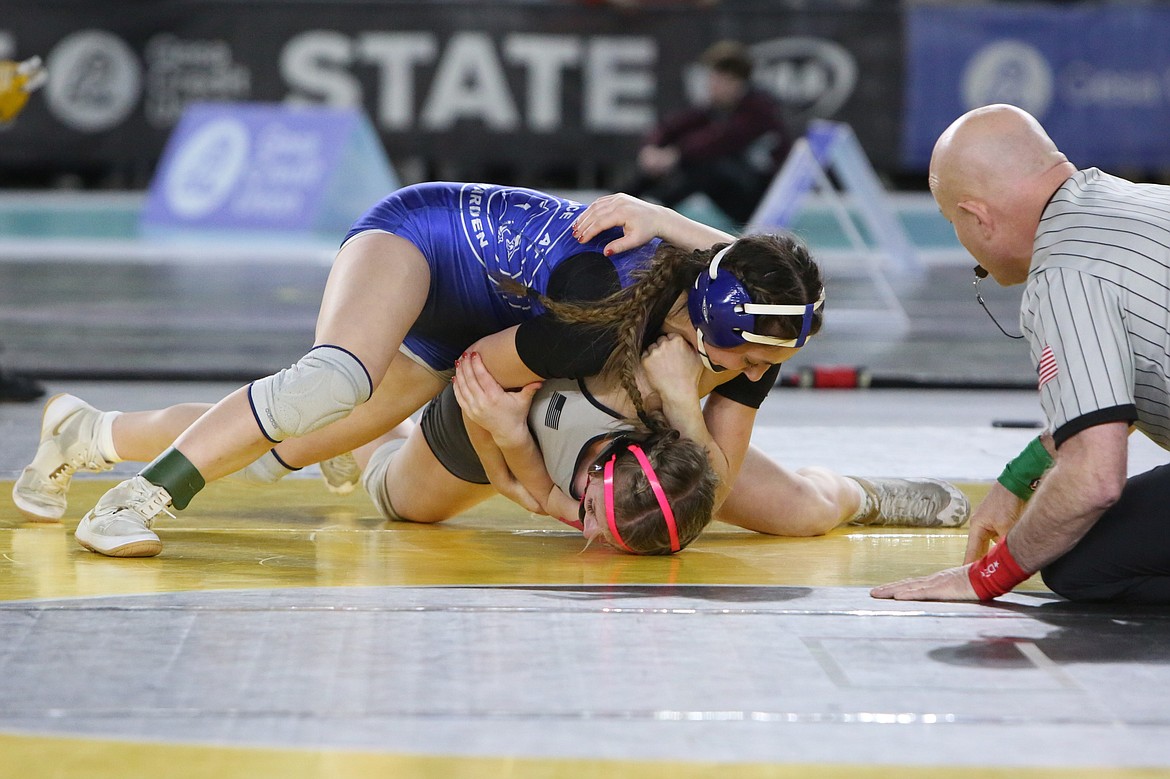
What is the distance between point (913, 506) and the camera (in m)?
4.53

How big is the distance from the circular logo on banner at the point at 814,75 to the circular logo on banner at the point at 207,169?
5.26 metres

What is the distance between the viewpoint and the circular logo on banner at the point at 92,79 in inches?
626

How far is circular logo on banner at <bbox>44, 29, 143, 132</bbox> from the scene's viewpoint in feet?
52.1

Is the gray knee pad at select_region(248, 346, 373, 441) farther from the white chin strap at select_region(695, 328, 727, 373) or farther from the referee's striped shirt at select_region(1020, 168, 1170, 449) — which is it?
the referee's striped shirt at select_region(1020, 168, 1170, 449)

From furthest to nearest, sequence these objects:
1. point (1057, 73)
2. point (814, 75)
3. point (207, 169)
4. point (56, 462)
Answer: point (814, 75) < point (1057, 73) < point (207, 169) < point (56, 462)

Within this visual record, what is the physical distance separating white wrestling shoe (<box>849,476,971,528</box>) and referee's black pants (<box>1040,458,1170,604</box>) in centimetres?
103

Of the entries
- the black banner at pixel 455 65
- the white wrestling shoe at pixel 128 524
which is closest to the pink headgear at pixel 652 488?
the white wrestling shoe at pixel 128 524

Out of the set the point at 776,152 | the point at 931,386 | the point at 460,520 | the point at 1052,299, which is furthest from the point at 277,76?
the point at 1052,299

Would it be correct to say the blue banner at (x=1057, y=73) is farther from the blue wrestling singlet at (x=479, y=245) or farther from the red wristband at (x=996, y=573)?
the red wristband at (x=996, y=573)

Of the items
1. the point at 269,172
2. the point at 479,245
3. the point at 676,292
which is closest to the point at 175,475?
the point at 479,245

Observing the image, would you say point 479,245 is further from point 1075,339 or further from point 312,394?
point 1075,339

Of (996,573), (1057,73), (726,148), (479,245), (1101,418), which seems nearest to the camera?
(1101,418)

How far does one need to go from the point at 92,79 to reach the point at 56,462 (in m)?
12.6

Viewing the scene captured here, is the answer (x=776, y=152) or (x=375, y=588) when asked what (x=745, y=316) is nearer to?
(x=375, y=588)
